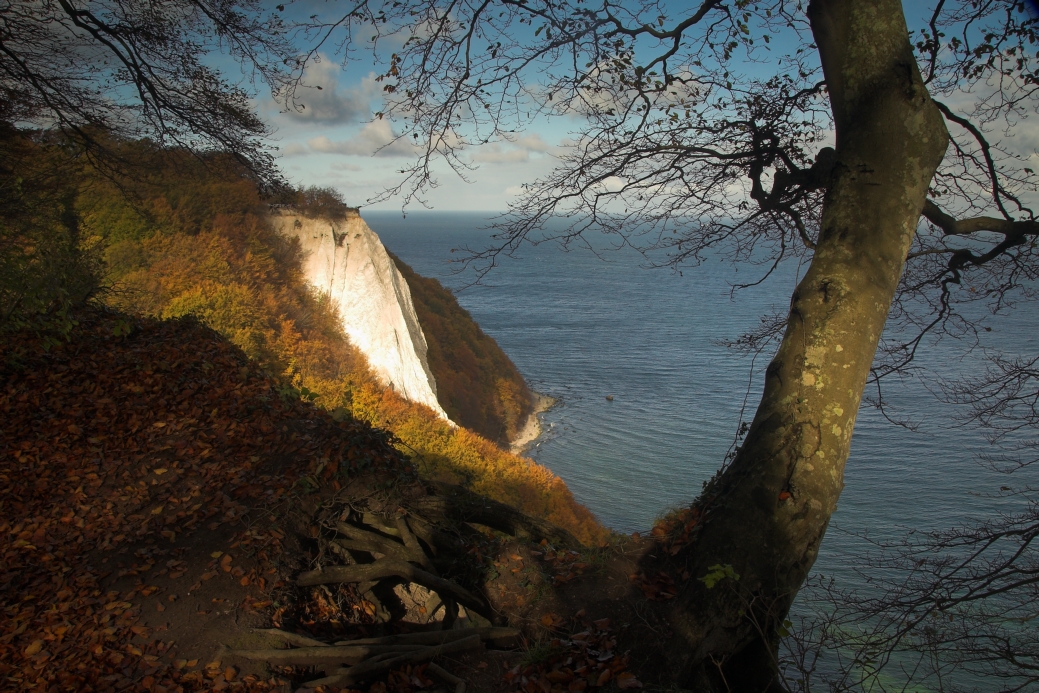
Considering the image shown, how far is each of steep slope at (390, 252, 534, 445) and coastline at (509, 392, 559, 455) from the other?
368 millimetres

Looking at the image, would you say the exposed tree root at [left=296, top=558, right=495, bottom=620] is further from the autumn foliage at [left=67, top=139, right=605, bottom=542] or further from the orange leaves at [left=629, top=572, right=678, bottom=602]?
the autumn foliage at [left=67, top=139, right=605, bottom=542]

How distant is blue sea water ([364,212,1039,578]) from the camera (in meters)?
25.4

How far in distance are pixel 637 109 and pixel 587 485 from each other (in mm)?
29414

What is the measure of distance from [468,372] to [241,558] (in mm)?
36884

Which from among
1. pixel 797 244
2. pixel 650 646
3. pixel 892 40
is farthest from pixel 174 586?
pixel 797 244

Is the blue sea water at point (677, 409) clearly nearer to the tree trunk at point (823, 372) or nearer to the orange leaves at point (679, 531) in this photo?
the tree trunk at point (823, 372)

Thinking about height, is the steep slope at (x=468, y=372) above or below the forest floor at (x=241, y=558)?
below

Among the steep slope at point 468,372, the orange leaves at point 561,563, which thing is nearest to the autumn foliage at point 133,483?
the orange leaves at point 561,563

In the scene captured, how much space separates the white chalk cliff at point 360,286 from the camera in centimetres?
2572

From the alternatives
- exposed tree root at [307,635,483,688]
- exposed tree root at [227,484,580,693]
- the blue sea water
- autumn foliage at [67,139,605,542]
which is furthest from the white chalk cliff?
exposed tree root at [307,635,483,688]

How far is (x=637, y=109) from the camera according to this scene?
511cm

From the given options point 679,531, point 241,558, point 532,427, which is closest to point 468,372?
point 532,427

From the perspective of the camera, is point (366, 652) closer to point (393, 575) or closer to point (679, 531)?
point (393, 575)

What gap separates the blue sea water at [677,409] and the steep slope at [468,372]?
2.85m
